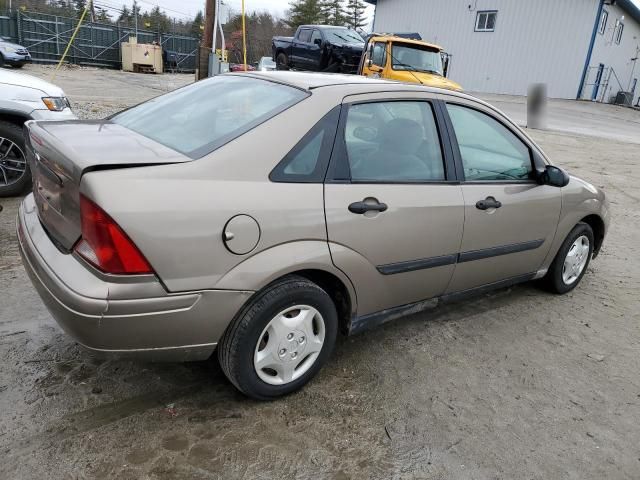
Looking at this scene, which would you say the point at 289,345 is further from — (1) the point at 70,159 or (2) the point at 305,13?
(2) the point at 305,13

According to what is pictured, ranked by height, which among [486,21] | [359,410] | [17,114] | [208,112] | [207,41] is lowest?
[359,410]

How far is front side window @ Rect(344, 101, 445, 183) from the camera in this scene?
274cm

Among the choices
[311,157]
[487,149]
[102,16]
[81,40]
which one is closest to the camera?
[311,157]

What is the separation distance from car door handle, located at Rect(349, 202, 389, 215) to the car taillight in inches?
40.6

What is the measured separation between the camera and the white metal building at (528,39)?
25.8 metres

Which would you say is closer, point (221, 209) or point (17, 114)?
point (221, 209)

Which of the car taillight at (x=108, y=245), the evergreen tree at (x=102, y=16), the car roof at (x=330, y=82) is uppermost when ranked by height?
the evergreen tree at (x=102, y=16)

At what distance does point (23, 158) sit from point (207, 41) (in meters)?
8.93

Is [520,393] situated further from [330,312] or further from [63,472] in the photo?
[63,472]

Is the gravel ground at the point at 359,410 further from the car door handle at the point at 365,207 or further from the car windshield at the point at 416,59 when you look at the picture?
the car windshield at the point at 416,59

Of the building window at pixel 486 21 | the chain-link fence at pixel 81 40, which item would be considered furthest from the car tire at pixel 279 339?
the chain-link fence at pixel 81 40

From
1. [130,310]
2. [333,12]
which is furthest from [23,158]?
[333,12]

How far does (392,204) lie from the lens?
108 inches

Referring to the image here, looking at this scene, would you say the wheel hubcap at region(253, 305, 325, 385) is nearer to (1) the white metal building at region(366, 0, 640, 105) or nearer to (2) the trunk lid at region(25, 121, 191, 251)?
(2) the trunk lid at region(25, 121, 191, 251)
